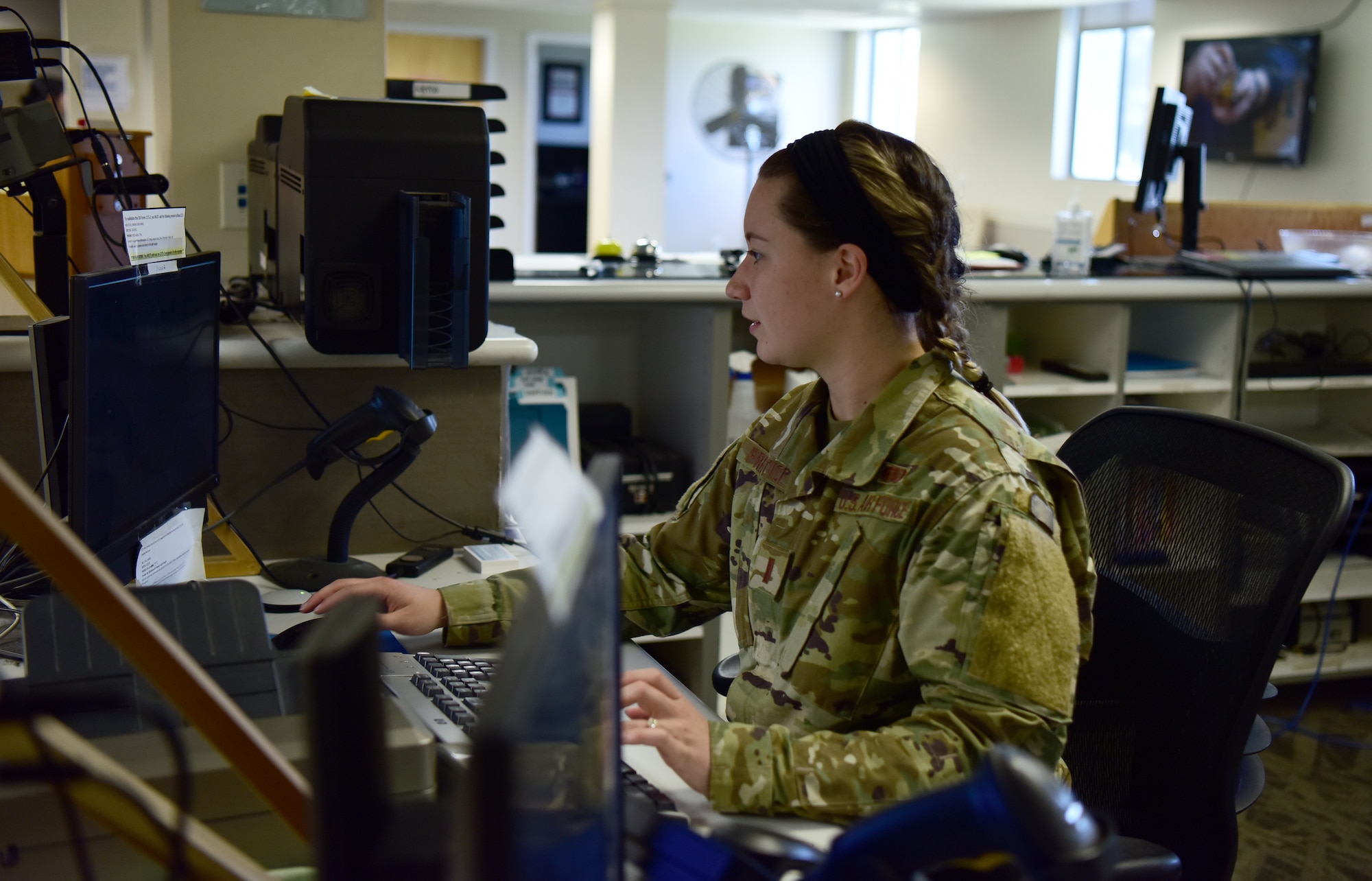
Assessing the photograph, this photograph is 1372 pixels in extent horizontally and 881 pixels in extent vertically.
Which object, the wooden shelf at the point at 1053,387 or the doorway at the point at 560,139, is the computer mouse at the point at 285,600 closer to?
the wooden shelf at the point at 1053,387

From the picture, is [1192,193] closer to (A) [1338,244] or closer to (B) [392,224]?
(A) [1338,244]

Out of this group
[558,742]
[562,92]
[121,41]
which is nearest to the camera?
[558,742]

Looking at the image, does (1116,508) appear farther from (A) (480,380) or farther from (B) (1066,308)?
(B) (1066,308)

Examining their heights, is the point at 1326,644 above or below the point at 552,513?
below

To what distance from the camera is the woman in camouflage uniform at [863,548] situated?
1.06 metres

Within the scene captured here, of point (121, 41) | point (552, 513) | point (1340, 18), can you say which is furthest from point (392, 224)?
point (1340, 18)

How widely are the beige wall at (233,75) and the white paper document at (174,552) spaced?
93cm

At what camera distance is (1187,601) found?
4.56 ft

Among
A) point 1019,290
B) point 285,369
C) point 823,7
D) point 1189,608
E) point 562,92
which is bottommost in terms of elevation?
point 1189,608

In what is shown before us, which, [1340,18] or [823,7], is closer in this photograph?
[1340,18]

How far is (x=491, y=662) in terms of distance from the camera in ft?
4.38

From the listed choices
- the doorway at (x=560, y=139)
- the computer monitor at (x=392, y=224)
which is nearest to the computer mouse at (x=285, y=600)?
the computer monitor at (x=392, y=224)

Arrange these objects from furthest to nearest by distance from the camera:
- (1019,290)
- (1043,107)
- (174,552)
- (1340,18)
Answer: (1043,107) → (1340,18) → (1019,290) → (174,552)

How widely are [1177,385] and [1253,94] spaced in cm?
451
